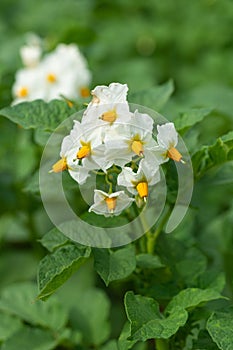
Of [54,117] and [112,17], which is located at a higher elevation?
[54,117]

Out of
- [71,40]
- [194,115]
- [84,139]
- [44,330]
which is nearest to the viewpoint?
[84,139]

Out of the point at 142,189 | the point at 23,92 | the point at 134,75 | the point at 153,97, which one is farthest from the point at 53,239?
the point at 134,75

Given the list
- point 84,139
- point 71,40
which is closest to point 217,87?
point 71,40

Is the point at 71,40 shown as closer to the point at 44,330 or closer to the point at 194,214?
the point at 194,214

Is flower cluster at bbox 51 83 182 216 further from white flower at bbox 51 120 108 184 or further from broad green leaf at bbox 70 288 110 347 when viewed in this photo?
broad green leaf at bbox 70 288 110 347

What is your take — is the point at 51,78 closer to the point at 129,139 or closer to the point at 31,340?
the point at 31,340

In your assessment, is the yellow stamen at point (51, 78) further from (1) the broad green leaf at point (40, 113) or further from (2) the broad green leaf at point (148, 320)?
(2) the broad green leaf at point (148, 320)
